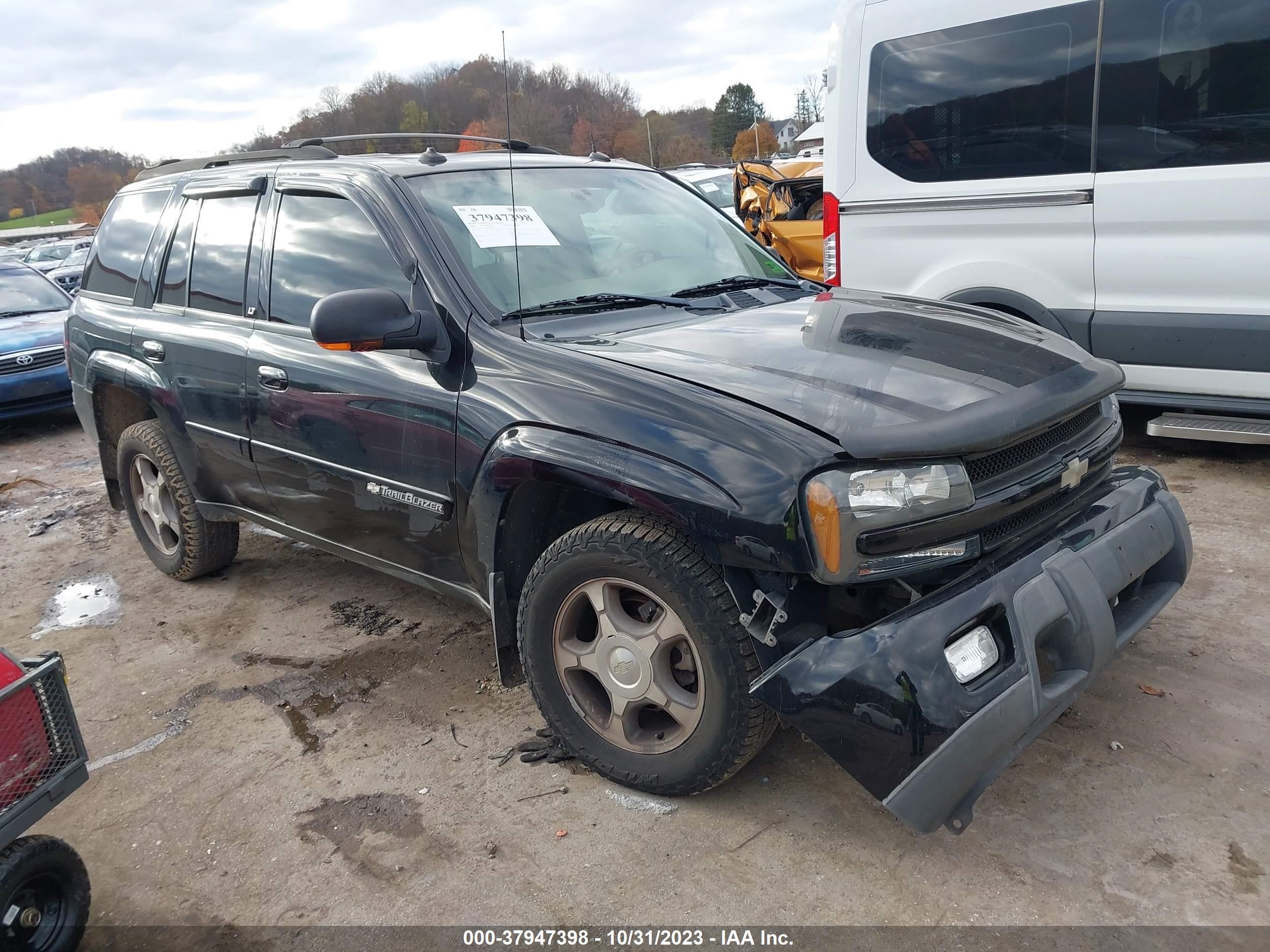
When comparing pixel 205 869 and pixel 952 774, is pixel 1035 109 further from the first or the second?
pixel 205 869

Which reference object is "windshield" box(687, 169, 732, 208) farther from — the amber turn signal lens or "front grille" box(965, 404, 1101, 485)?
the amber turn signal lens

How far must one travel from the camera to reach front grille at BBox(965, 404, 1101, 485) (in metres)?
2.40

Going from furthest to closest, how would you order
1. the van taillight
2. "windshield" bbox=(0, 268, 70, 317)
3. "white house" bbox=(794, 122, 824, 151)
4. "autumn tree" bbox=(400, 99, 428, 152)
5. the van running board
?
1. "white house" bbox=(794, 122, 824, 151)
2. "windshield" bbox=(0, 268, 70, 317)
3. the van taillight
4. "autumn tree" bbox=(400, 99, 428, 152)
5. the van running board

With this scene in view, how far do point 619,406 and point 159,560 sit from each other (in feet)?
10.6

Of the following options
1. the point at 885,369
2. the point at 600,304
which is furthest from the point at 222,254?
the point at 885,369

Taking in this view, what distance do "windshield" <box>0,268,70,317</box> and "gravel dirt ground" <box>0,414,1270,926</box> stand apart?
731 cm

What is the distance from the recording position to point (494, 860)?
257cm

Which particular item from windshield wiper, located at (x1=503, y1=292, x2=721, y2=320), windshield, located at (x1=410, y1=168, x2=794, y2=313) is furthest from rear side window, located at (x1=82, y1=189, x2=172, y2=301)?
windshield wiper, located at (x1=503, y1=292, x2=721, y2=320)

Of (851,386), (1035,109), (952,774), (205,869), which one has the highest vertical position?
(1035,109)

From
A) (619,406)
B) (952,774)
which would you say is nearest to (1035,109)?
(619,406)

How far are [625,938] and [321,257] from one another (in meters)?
2.43

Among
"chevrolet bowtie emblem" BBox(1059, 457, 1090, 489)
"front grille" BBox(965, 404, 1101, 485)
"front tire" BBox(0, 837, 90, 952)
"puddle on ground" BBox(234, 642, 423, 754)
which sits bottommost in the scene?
"puddle on ground" BBox(234, 642, 423, 754)

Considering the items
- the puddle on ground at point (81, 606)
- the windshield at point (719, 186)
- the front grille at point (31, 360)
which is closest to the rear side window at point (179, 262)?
the puddle on ground at point (81, 606)

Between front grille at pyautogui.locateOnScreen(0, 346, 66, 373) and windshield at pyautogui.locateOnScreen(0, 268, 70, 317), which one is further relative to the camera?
windshield at pyautogui.locateOnScreen(0, 268, 70, 317)
